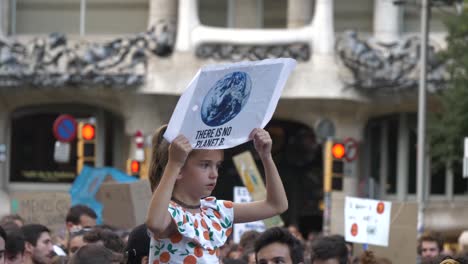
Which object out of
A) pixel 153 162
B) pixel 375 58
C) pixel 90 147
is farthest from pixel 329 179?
pixel 153 162

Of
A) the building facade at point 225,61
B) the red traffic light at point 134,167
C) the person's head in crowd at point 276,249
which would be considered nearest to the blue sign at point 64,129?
the red traffic light at point 134,167

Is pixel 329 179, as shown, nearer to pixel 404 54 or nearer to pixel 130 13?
pixel 404 54

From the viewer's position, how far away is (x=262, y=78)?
286 inches

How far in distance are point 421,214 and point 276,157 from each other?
1395 centimetres

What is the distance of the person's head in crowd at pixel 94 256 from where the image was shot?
791cm

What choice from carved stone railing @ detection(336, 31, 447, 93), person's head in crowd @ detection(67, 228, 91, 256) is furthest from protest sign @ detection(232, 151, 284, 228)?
carved stone railing @ detection(336, 31, 447, 93)

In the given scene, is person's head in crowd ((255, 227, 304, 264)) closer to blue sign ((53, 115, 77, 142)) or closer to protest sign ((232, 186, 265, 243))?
protest sign ((232, 186, 265, 243))

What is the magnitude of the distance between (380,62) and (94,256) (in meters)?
29.7

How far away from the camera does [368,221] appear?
1555cm

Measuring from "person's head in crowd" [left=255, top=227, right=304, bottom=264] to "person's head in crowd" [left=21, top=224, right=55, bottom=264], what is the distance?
2.72m

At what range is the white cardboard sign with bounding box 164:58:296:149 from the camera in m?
7.02

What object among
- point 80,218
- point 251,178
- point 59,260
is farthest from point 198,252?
point 251,178

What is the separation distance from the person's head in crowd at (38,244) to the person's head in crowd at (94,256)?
9.56 ft

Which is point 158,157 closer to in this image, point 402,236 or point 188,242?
point 188,242
